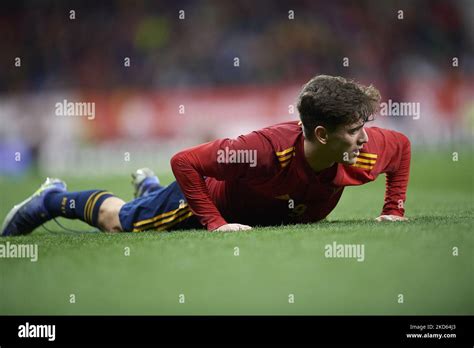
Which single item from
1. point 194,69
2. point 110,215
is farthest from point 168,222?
point 194,69

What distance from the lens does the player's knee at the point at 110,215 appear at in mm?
4230

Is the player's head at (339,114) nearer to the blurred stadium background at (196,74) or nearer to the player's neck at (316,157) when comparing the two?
the player's neck at (316,157)

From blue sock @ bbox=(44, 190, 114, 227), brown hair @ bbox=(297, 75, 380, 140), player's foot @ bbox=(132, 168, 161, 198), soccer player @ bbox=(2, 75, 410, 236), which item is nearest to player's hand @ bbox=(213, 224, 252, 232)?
soccer player @ bbox=(2, 75, 410, 236)

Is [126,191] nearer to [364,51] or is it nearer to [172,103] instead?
[172,103]

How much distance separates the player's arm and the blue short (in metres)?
1.14

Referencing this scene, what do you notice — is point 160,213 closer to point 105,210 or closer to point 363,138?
point 105,210

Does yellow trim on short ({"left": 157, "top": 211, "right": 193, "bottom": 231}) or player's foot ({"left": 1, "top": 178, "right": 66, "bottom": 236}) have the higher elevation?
player's foot ({"left": 1, "top": 178, "right": 66, "bottom": 236})

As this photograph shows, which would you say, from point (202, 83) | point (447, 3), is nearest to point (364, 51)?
point (447, 3)

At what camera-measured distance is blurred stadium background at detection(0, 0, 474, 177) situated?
40.8 ft

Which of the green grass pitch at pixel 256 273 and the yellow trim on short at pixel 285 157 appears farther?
the yellow trim on short at pixel 285 157

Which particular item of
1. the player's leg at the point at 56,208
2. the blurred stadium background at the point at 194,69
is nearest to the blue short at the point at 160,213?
the player's leg at the point at 56,208

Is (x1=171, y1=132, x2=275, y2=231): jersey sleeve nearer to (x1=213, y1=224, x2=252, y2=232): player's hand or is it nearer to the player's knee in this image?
(x1=213, y1=224, x2=252, y2=232): player's hand

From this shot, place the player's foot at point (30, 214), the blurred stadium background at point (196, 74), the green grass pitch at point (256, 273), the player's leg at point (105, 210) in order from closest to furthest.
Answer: the green grass pitch at point (256, 273)
the player's leg at point (105, 210)
the player's foot at point (30, 214)
the blurred stadium background at point (196, 74)
